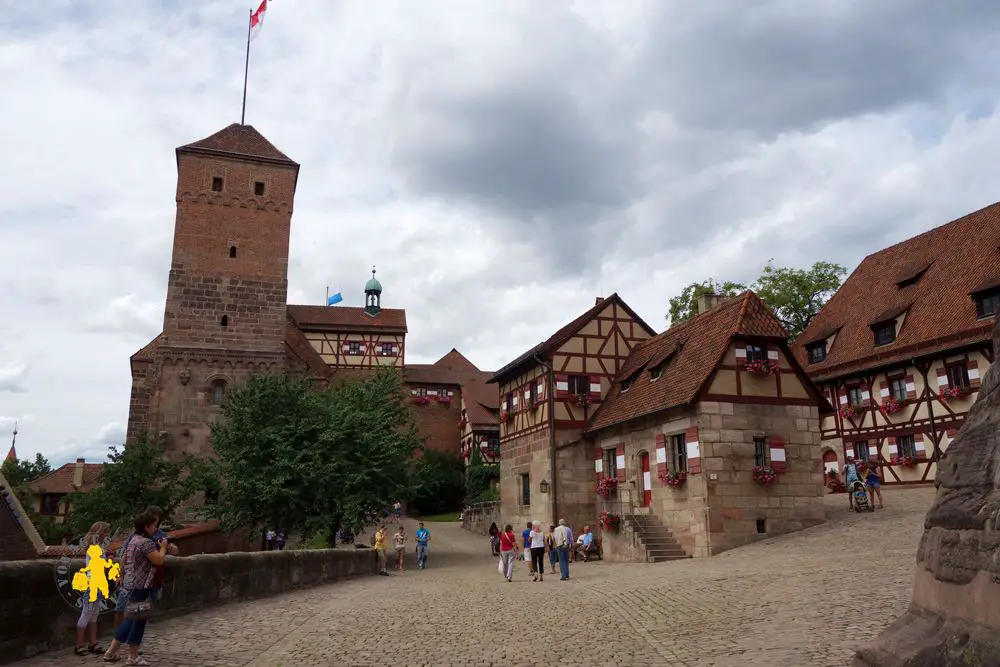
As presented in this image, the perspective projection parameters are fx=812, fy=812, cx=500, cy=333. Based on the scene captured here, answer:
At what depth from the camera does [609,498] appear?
2438cm

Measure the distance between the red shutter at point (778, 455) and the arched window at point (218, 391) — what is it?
22916 millimetres

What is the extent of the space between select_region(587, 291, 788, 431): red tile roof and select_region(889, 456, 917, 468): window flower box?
7.74 m

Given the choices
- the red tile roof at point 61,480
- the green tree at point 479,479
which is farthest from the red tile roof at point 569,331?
the red tile roof at point 61,480

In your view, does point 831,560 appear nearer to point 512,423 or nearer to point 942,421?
point 942,421

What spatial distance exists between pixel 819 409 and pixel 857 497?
2.49 m

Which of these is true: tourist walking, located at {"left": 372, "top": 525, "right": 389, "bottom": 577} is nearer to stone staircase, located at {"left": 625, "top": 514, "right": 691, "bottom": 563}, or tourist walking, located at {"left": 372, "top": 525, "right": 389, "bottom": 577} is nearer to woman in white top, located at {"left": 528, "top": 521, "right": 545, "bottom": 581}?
woman in white top, located at {"left": 528, "top": 521, "right": 545, "bottom": 581}

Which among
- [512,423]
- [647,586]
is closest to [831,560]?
[647,586]

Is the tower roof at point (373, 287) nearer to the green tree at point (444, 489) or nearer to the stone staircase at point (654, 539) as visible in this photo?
the green tree at point (444, 489)

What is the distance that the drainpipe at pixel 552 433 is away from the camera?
2547cm

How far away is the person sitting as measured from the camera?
22.4 metres

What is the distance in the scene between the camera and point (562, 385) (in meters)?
26.4

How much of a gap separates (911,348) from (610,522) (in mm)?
11425

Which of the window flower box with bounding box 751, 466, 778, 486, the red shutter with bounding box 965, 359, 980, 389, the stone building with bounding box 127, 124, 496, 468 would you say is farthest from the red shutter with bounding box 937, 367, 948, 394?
the stone building with bounding box 127, 124, 496, 468

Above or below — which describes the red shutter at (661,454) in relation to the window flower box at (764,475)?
above
